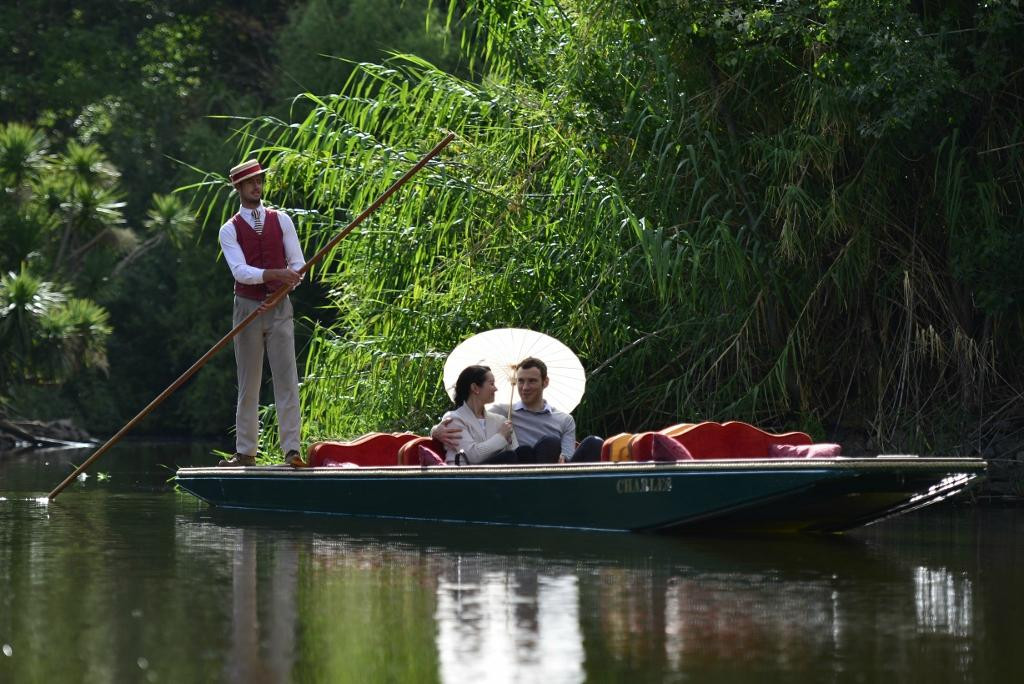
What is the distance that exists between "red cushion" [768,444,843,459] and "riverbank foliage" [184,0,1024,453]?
2.15 metres

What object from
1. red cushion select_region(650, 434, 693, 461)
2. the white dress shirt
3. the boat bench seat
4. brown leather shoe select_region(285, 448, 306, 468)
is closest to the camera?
red cushion select_region(650, 434, 693, 461)

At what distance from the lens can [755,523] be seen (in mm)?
9750

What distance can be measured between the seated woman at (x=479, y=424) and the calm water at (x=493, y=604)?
48cm

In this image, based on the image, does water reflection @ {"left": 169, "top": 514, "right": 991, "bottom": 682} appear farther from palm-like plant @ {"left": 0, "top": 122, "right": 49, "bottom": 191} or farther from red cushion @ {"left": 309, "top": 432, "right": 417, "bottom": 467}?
palm-like plant @ {"left": 0, "top": 122, "right": 49, "bottom": 191}

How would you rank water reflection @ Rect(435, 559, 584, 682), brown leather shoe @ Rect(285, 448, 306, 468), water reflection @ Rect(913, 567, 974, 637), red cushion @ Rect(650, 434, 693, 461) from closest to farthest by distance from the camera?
water reflection @ Rect(435, 559, 584, 682), water reflection @ Rect(913, 567, 974, 637), red cushion @ Rect(650, 434, 693, 461), brown leather shoe @ Rect(285, 448, 306, 468)

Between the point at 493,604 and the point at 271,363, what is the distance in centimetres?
500

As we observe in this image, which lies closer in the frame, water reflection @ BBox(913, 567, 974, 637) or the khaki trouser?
water reflection @ BBox(913, 567, 974, 637)

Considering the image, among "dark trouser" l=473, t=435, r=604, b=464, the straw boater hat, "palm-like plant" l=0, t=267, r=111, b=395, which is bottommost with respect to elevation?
"dark trouser" l=473, t=435, r=604, b=464

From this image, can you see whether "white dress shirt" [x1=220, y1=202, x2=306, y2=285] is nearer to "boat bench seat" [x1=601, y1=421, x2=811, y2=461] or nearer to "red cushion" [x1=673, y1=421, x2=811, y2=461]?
"boat bench seat" [x1=601, y1=421, x2=811, y2=461]

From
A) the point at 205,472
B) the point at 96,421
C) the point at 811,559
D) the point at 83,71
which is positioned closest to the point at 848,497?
the point at 811,559

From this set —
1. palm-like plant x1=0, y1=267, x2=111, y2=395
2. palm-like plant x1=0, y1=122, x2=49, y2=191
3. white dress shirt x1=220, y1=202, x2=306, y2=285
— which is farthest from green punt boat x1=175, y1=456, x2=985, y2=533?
palm-like plant x1=0, y1=122, x2=49, y2=191

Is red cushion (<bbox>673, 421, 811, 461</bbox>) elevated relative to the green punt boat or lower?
elevated

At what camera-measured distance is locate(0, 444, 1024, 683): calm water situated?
5492 mm

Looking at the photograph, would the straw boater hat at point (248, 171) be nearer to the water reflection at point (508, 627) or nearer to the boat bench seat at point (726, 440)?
the boat bench seat at point (726, 440)
